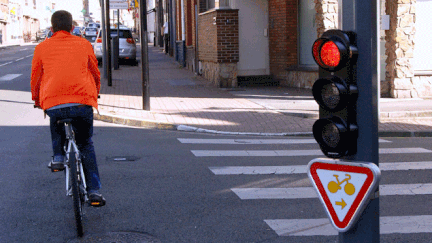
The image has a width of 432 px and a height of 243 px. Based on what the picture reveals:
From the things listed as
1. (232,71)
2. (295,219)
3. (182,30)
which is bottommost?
(295,219)

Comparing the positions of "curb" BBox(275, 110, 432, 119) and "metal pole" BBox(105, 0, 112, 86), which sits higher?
"metal pole" BBox(105, 0, 112, 86)

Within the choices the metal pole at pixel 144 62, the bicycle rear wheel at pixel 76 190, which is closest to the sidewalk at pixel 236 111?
the metal pole at pixel 144 62

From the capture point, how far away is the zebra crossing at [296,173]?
503cm

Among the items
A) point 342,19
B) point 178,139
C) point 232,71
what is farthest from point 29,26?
point 342,19

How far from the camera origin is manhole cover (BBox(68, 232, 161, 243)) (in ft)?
15.3

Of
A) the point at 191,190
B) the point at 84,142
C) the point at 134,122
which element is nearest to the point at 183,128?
the point at 134,122

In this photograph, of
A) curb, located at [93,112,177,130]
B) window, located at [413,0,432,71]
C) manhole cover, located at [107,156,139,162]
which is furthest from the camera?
window, located at [413,0,432,71]

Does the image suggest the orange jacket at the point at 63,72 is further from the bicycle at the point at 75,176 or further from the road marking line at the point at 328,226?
the road marking line at the point at 328,226

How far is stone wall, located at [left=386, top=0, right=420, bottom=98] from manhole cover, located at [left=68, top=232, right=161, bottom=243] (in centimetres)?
1076

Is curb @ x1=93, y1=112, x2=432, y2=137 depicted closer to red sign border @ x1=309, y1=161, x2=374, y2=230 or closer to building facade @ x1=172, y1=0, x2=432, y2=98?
building facade @ x1=172, y1=0, x2=432, y2=98

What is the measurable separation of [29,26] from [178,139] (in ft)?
281

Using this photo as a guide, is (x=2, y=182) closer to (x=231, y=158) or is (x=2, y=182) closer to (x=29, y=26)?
(x=231, y=158)

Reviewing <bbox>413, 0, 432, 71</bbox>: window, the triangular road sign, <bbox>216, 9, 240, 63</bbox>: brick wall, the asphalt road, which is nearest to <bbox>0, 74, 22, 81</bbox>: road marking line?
<bbox>216, 9, 240, 63</bbox>: brick wall

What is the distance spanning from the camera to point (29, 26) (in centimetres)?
8900
